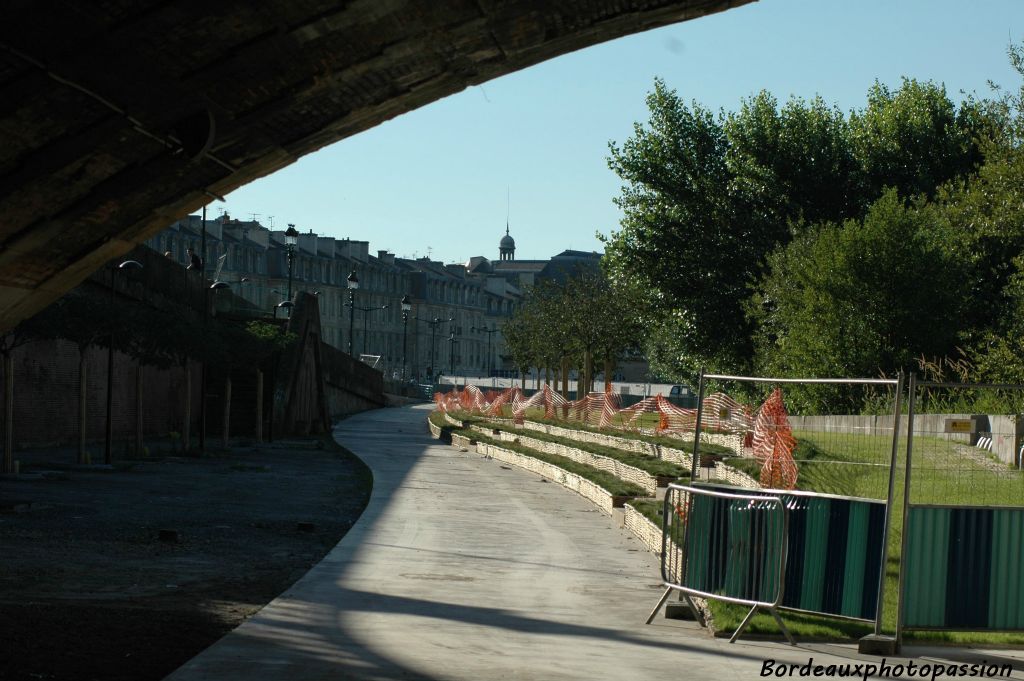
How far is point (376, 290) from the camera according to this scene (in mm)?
146250

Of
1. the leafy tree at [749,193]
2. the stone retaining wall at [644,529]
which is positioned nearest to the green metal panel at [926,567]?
the stone retaining wall at [644,529]

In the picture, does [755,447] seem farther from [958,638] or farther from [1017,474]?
[958,638]

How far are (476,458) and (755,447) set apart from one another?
16528 mm

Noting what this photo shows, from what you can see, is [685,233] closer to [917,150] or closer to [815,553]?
[917,150]

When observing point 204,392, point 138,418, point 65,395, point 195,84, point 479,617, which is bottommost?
point 138,418

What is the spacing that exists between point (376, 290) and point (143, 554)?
132523 mm

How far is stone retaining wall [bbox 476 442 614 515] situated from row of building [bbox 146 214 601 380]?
4259cm

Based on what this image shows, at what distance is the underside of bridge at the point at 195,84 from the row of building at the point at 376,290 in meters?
68.7

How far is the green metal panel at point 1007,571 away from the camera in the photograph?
33.1 feet

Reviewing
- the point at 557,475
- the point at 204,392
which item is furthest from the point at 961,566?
the point at 204,392

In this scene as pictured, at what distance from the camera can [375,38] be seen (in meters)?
8.71

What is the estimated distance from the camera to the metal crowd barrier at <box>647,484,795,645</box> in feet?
33.9

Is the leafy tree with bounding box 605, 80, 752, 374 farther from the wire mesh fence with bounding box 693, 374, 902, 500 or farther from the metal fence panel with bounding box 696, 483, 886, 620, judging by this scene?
the metal fence panel with bounding box 696, 483, 886, 620

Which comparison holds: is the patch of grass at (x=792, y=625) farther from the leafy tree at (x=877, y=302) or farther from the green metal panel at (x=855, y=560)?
the leafy tree at (x=877, y=302)
